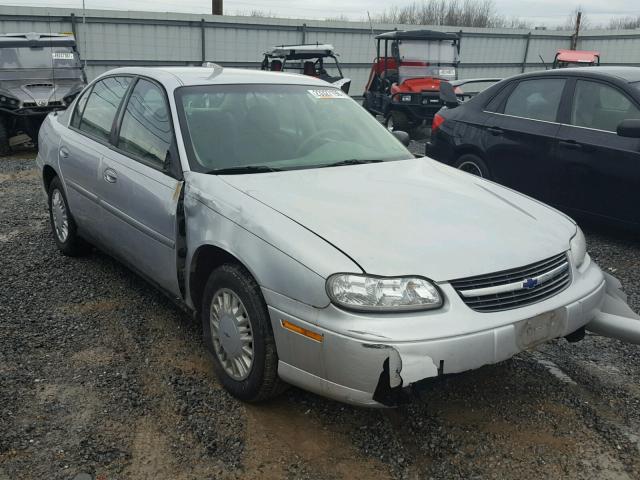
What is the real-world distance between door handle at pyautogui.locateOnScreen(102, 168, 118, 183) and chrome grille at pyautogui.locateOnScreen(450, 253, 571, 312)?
91.4 inches

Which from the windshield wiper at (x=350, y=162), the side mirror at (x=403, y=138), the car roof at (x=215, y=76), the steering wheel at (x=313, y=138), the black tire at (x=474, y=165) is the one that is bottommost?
the black tire at (x=474, y=165)

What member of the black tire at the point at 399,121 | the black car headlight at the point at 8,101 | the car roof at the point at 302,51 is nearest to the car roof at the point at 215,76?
the black car headlight at the point at 8,101

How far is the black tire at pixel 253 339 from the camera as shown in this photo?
2764 mm

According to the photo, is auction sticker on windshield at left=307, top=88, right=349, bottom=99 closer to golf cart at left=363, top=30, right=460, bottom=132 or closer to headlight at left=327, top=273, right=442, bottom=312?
headlight at left=327, top=273, right=442, bottom=312

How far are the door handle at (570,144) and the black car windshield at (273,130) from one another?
7.36 feet

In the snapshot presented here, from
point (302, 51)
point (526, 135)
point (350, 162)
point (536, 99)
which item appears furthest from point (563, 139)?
point (302, 51)

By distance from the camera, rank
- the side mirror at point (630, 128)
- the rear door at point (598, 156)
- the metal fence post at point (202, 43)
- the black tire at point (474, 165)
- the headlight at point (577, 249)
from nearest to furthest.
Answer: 1. the headlight at point (577, 249)
2. the side mirror at point (630, 128)
3. the rear door at point (598, 156)
4. the black tire at point (474, 165)
5. the metal fence post at point (202, 43)

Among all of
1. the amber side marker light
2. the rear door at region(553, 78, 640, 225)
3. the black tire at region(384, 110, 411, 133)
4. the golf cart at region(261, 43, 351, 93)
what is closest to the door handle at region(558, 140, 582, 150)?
the rear door at region(553, 78, 640, 225)

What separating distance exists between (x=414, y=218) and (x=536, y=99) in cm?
386

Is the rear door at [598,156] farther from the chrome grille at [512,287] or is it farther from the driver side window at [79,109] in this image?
the driver side window at [79,109]

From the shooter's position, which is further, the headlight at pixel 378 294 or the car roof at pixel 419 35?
the car roof at pixel 419 35

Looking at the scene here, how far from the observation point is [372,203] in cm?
307

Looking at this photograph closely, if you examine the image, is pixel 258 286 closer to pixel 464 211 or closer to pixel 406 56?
pixel 464 211

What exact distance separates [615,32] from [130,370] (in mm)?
24061
